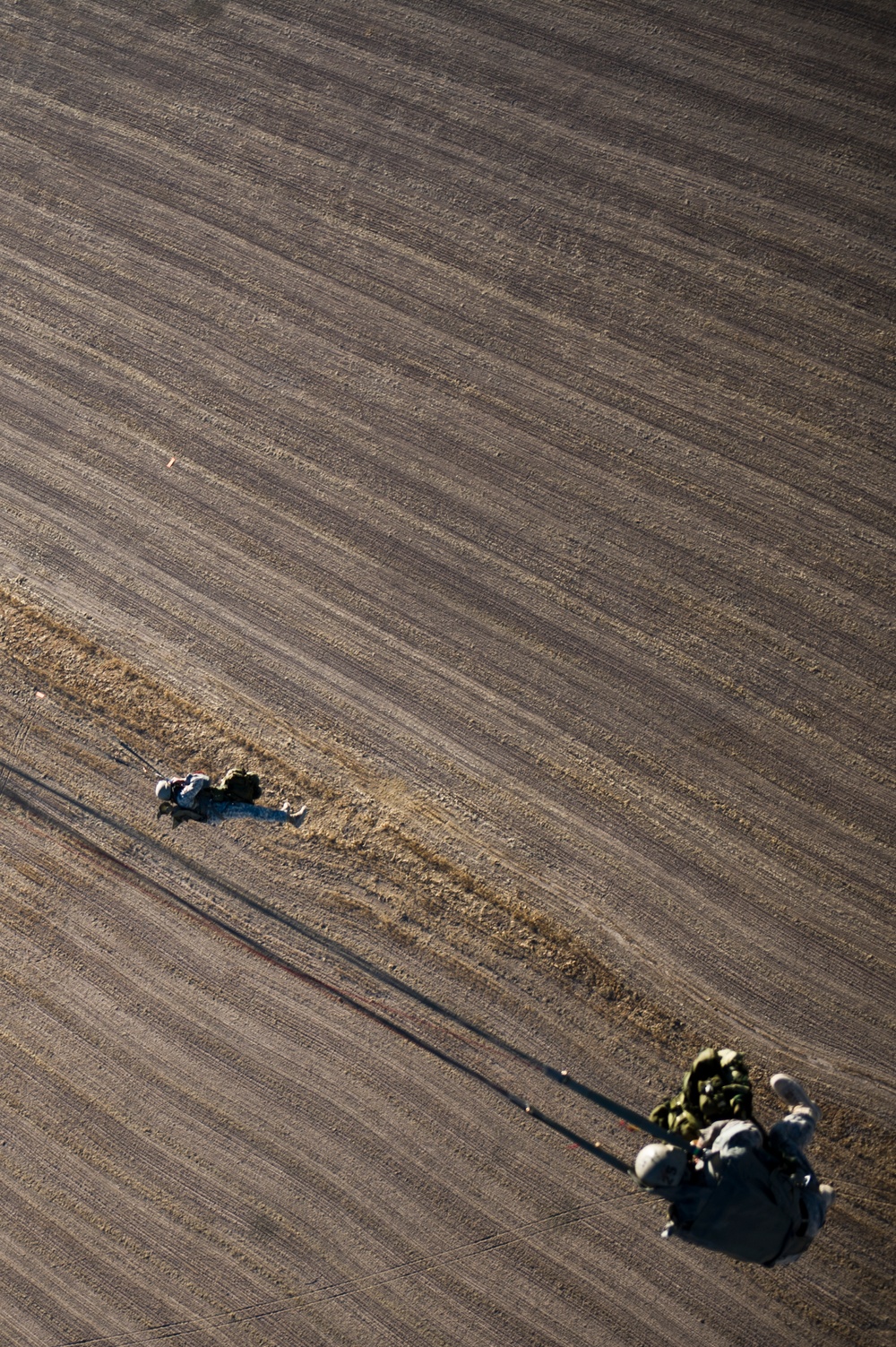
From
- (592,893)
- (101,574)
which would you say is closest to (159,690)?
(101,574)

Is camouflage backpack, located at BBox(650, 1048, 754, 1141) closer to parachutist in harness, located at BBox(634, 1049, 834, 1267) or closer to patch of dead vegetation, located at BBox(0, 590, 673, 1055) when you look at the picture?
parachutist in harness, located at BBox(634, 1049, 834, 1267)

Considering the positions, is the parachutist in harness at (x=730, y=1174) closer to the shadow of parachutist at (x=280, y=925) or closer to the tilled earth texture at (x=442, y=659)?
the shadow of parachutist at (x=280, y=925)

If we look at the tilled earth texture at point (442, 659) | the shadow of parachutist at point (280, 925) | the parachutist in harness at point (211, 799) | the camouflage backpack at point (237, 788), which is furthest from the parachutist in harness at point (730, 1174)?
the camouflage backpack at point (237, 788)

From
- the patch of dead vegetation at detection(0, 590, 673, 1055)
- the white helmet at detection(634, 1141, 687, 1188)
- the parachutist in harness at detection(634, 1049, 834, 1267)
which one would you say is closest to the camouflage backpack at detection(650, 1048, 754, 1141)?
the parachutist in harness at detection(634, 1049, 834, 1267)

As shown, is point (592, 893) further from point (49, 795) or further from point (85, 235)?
point (85, 235)

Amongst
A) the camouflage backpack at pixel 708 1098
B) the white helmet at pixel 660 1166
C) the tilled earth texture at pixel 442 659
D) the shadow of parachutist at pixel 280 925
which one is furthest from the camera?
the shadow of parachutist at pixel 280 925

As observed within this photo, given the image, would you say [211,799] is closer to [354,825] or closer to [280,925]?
[354,825]

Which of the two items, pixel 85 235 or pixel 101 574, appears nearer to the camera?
pixel 101 574
